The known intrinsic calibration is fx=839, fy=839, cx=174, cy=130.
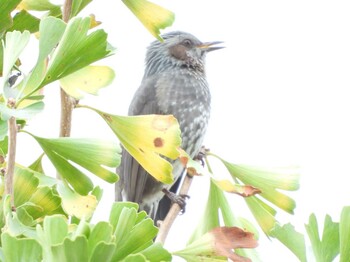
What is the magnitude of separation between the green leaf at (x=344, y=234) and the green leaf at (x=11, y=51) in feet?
1.97

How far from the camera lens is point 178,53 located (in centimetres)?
541

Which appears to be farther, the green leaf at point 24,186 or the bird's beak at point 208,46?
the bird's beak at point 208,46

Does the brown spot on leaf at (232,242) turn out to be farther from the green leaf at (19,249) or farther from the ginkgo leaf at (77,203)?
the green leaf at (19,249)

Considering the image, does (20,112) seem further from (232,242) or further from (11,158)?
(232,242)

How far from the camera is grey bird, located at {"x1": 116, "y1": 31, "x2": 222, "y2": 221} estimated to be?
14.8 feet

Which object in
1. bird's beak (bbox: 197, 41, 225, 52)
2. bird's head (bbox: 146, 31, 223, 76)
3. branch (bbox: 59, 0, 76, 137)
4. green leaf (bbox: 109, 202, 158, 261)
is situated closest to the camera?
green leaf (bbox: 109, 202, 158, 261)

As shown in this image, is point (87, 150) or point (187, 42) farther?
point (187, 42)

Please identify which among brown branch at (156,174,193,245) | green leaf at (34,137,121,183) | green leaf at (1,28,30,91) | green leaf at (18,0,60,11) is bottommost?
brown branch at (156,174,193,245)

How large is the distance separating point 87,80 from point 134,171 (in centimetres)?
288

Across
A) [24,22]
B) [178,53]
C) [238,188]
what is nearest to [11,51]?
[24,22]

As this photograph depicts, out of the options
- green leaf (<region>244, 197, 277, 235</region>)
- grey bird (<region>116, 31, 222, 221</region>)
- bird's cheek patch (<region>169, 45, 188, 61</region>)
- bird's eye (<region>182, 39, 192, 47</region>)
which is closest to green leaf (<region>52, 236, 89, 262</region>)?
green leaf (<region>244, 197, 277, 235</region>)

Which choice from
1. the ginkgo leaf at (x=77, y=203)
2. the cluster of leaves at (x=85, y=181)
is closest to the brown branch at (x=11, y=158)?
the cluster of leaves at (x=85, y=181)

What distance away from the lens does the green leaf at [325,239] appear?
4.79 ft

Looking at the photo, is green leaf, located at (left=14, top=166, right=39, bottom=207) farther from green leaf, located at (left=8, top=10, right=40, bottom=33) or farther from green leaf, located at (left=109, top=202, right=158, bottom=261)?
green leaf, located at (left=8, top=10, right=40, bottom=33)
